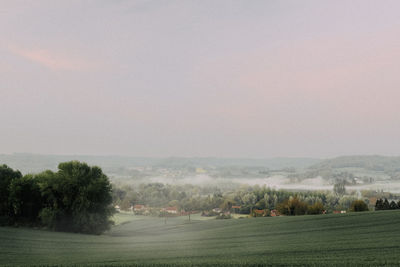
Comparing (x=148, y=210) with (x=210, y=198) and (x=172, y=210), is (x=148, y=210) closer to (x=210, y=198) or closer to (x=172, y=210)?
(x=172, y=210)

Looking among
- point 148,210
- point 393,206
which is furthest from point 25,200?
point 393,206

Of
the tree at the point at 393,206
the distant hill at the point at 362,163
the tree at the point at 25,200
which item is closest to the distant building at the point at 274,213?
the tree at the point at 393,206

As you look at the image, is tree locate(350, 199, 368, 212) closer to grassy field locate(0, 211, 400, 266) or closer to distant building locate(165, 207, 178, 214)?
grassy field locate(0, 211, 400, 266)

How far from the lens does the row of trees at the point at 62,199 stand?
35.8 meters

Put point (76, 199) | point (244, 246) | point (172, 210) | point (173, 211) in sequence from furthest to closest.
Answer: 1. point (172, 210)
2. point (173, 211)
3. point (76, 199)
4. point (244, 246)

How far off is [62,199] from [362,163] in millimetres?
117703

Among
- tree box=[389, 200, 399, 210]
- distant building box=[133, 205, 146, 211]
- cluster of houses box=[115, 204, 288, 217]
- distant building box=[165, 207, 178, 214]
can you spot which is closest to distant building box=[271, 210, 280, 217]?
cluster of houses box=[115, 204, 288, 217]

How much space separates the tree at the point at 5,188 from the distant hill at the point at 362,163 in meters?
106

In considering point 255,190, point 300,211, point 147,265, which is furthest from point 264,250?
point 255,190

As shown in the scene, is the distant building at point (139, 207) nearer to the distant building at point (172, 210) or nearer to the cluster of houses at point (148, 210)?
the cluster of houses at point (148, 210)

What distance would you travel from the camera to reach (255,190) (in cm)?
6072

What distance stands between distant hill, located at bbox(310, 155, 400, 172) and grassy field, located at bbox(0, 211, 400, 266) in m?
96.2

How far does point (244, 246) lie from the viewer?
21.9 meters

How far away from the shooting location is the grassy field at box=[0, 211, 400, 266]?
587 inches
